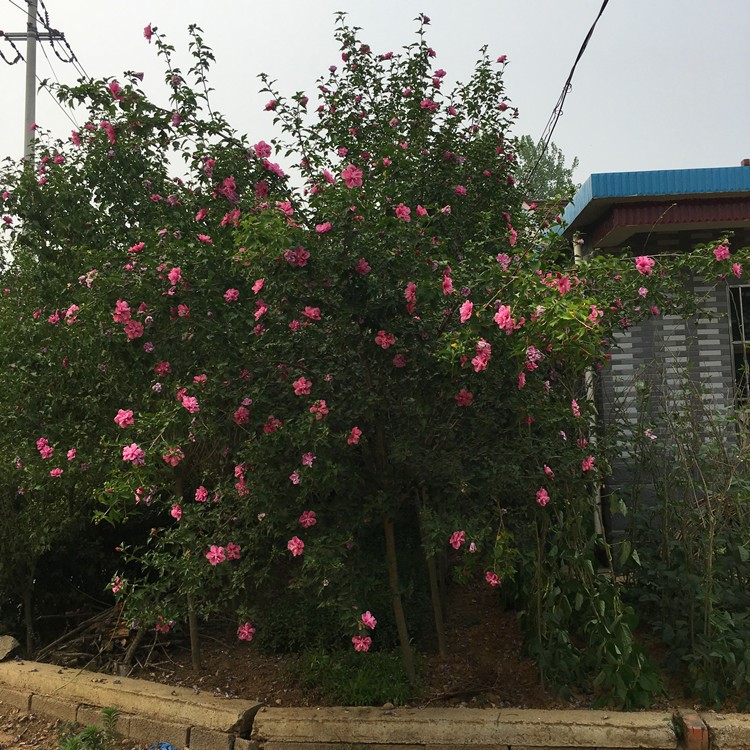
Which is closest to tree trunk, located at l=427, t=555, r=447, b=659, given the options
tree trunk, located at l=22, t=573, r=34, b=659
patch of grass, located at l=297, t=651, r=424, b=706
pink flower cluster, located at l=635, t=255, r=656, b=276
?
patch of grass, located at l=297, t=651, r=424, b=706

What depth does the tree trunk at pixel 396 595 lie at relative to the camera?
445 centimetres

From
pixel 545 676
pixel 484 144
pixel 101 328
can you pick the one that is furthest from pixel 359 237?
pixel 545 676

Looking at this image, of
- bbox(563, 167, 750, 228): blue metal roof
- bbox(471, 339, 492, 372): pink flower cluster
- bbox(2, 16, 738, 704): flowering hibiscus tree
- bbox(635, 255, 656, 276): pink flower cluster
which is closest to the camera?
bbox(471, 339, 492, 372): pink flower cluster

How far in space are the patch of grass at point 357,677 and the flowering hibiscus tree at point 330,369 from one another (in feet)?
0.53

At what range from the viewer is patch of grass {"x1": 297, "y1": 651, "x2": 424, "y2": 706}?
4.51m

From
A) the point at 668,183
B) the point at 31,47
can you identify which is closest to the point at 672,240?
the point at 668,183

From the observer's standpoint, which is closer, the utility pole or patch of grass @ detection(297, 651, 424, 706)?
patch of grass @ detection(297, 651, 424, 706)

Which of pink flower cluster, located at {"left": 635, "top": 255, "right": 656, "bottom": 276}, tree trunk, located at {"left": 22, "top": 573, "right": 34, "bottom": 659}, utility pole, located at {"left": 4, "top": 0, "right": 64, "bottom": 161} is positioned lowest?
tree trunk, located at {"left": 22, "top": 573, "right": 34, "bottom": 659}

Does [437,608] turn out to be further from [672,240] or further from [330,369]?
[672,240]

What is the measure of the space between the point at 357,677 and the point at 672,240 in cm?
454

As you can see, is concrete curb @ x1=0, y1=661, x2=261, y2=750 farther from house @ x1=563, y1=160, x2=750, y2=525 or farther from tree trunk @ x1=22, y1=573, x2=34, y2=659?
house @ x1=563, y1=160, x2=750, y2=525

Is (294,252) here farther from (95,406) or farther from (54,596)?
(54,596)

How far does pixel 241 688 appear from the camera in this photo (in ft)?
16.4

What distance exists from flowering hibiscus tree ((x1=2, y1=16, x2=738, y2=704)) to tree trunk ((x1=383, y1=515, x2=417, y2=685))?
18mm
